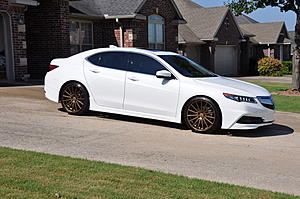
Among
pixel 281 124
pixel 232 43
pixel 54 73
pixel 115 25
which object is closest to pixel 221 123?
pixel 281 124

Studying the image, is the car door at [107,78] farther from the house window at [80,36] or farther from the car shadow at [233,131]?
the house window at [80,36]

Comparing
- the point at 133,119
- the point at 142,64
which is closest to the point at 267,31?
the point at 133,119

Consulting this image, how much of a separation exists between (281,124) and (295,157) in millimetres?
3214

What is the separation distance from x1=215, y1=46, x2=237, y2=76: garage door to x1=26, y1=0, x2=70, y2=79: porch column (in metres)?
18.6

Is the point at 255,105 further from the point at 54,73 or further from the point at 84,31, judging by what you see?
the point at 84,31

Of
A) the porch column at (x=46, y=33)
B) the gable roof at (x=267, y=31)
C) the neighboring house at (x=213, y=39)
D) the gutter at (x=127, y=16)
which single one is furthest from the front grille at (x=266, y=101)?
the gable roof at (x=267, y=31)

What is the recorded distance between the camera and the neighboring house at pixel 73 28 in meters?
15.7

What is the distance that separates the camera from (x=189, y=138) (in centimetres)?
787

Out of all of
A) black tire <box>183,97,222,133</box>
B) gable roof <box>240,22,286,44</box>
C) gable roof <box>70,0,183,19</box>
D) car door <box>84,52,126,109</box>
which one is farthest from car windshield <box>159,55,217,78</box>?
gable roof <box>240,22,286,44</box>

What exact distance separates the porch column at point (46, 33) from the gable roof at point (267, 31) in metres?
27.4

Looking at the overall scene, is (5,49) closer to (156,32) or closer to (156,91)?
(156,91)

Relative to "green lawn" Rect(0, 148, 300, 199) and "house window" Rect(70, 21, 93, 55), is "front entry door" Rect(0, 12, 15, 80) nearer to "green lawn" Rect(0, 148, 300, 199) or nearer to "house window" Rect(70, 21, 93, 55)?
"house window" Rect(70, 21, 93, 55)

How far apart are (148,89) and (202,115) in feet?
4.14

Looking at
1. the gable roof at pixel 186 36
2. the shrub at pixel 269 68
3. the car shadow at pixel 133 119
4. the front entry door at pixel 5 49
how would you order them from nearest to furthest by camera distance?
the car shadow at pixel 133 119
the front entry door at pixel 5 49
the gable roof at pixel 186 36
the shrub at pixel 269 68
